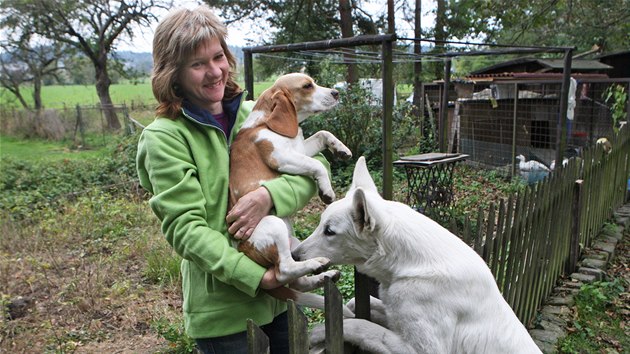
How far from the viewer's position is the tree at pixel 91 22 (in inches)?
892

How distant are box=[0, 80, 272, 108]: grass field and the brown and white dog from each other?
75.9 ft

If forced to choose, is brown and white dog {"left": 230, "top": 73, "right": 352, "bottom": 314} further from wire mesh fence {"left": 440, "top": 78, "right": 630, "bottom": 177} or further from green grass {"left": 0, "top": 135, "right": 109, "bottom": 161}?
green grass {"left": 0, "top": 135, "right": 109, "bottom": 161}

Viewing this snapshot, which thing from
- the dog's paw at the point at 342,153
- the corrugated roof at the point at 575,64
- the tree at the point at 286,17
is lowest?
the dog's paw at the point at 342,153

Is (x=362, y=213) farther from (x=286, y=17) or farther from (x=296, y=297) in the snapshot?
(x=286, y=17)

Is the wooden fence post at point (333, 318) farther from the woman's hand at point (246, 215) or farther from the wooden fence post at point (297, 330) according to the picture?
the woman's hand at point (246, 215)

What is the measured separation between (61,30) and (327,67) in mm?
18304

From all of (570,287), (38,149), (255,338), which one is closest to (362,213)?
(255,338)

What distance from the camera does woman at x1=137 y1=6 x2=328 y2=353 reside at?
1666 millimetres

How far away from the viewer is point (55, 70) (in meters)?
30.7

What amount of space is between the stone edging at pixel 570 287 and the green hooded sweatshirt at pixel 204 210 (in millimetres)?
3212

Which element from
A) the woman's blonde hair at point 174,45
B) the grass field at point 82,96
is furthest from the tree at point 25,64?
the woman's blonde hair at point 174,45

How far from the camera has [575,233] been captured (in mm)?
5648

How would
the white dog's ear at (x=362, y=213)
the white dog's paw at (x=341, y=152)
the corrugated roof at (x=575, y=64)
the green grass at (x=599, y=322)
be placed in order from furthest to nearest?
the corrugated roof at (x=575, y=64) < the green grass at (x=599, y=322) < the white dog's paw at (x=341, y=152) < the white dog's ear at (x=362, y=213)

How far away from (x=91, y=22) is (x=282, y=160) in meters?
25.6
